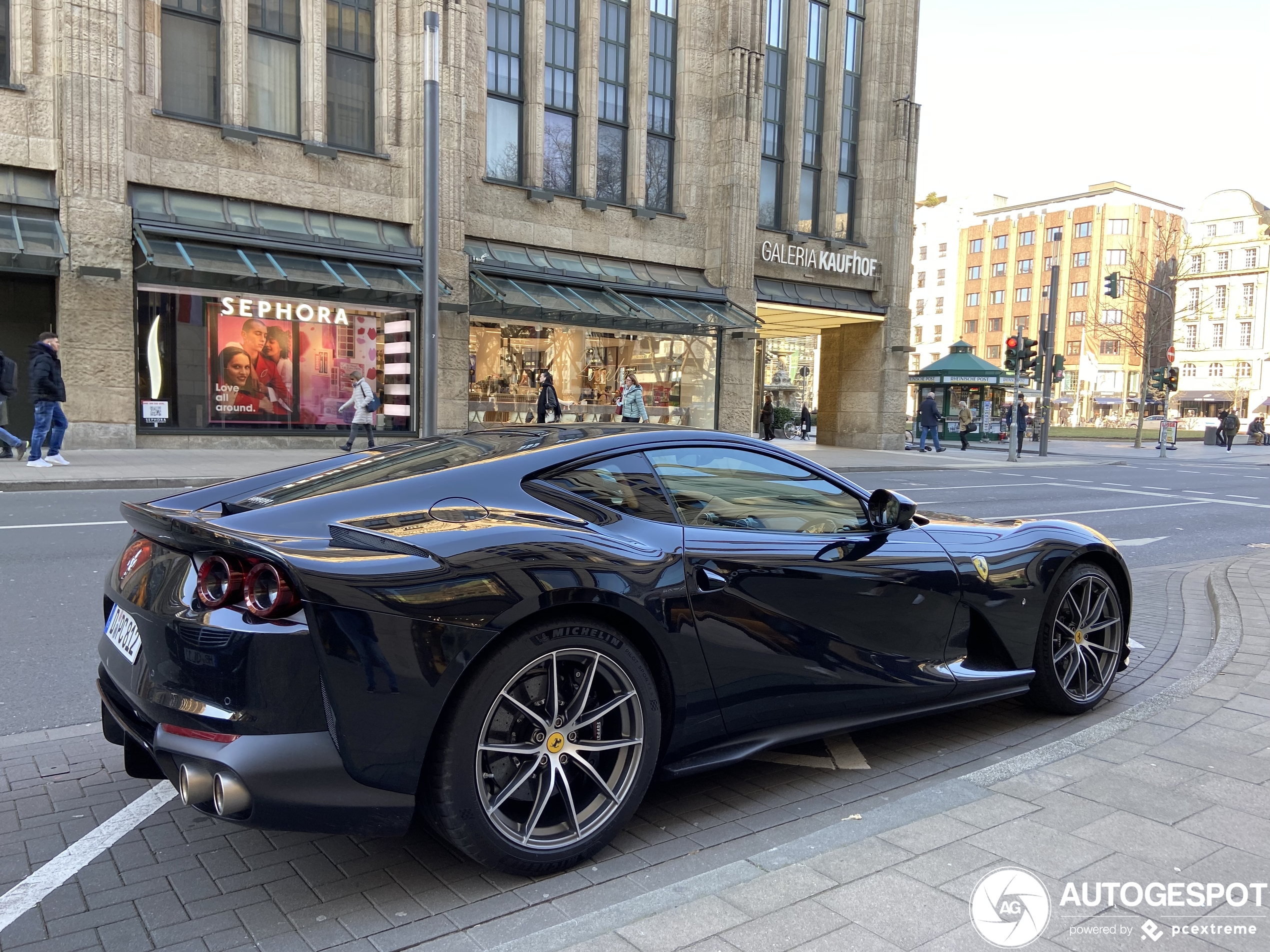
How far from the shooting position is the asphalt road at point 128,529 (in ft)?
15.4

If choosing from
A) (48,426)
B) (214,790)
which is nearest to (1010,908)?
(214,790)

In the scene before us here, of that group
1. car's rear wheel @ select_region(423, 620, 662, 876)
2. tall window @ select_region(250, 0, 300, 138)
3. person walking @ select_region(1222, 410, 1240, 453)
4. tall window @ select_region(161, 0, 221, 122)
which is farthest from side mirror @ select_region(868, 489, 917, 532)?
person walking @ select_region(1222, 410, 1240, 453)

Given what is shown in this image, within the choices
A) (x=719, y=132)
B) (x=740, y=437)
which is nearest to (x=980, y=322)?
(x=719, y=132)

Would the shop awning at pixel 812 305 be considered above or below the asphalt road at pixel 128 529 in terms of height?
above

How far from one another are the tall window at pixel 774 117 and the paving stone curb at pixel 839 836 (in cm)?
2411

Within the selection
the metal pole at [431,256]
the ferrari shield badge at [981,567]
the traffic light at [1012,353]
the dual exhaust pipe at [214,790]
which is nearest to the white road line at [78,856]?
the dual exhaust pipe at [214,790]

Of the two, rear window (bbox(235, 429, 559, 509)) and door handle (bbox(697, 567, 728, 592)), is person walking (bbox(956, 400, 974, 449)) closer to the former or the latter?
rear window (bbox(235, 429, 559, 509))

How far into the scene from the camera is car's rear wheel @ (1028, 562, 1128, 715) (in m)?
4.16

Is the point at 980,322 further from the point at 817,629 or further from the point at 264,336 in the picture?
the point at 817,629

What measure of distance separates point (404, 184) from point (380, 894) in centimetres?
1990

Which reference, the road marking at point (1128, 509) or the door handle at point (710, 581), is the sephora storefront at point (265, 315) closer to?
the road marking at point (1128, 509)

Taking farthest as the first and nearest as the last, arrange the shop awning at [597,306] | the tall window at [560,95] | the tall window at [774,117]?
the tall window at [774,117] < the tall window at [560,95] < the shop awning at [597,306]

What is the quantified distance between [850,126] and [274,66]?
1720 cm

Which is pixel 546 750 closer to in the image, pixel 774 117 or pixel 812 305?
pixel 812 305
